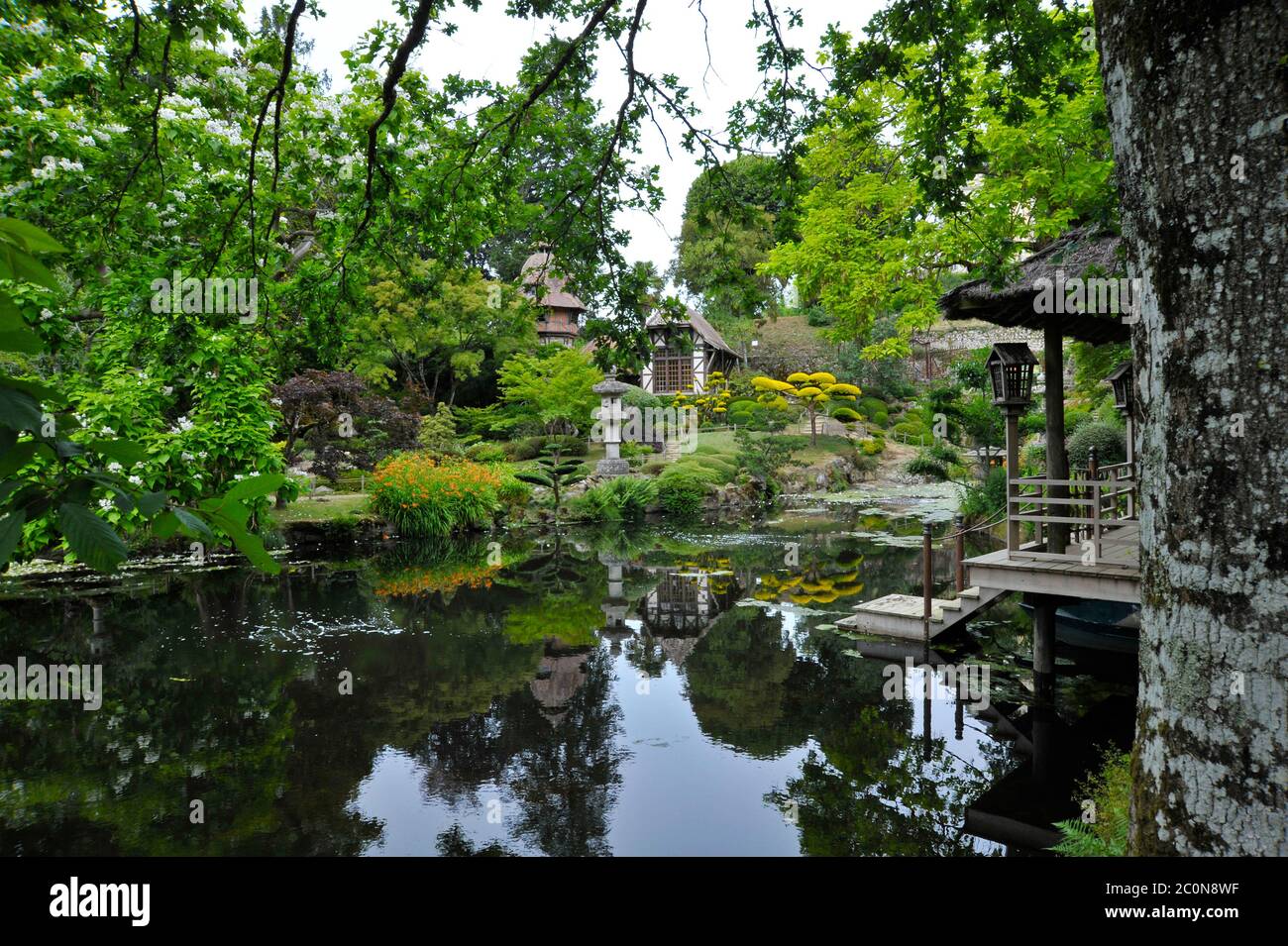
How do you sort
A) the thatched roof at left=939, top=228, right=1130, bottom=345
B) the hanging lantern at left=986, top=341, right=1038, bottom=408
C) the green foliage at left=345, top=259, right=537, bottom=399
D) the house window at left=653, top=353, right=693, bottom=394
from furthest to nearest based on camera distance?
the house window at left=653, top=353, right=693, bottom=394
the green foliage at left=345, top=259, right=537, bottom=399
the hanging lantern at left=986, top=341, right=1038, bottom=408
the thatched roof at left=939, top=228, right=1130, bottom=345

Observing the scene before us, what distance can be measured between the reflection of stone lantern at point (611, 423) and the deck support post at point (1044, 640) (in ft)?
48.6

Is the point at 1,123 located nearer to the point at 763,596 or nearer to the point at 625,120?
the point at 625,120

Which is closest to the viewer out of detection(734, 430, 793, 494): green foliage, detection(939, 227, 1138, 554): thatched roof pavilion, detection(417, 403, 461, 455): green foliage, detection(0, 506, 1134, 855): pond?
detection(0, 506, 1134, 855): pond

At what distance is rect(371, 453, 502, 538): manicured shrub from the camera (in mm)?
16312

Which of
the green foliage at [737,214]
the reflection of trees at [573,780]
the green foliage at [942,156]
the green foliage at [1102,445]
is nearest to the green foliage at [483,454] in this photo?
the green foliage at [942,156]

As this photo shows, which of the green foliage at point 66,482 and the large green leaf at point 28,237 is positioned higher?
the large green leaf at point 28,237

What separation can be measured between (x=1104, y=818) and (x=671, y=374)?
2953cm

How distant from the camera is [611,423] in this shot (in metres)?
22.2

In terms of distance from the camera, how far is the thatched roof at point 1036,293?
703 centimetres

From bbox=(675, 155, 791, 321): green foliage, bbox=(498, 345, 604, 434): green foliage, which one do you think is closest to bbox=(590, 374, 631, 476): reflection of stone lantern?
bbox=(498, 345, 604, 434): green foliage

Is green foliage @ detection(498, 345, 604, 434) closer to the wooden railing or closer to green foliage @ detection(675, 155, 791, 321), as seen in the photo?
the wooden railing

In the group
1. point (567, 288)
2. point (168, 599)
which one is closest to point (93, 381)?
point (168, 599)

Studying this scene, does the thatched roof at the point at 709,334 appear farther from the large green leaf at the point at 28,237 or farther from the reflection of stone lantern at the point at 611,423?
the large green leaf at the point at 28,237

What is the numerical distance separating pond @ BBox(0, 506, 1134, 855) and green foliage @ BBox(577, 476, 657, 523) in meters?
7.92
